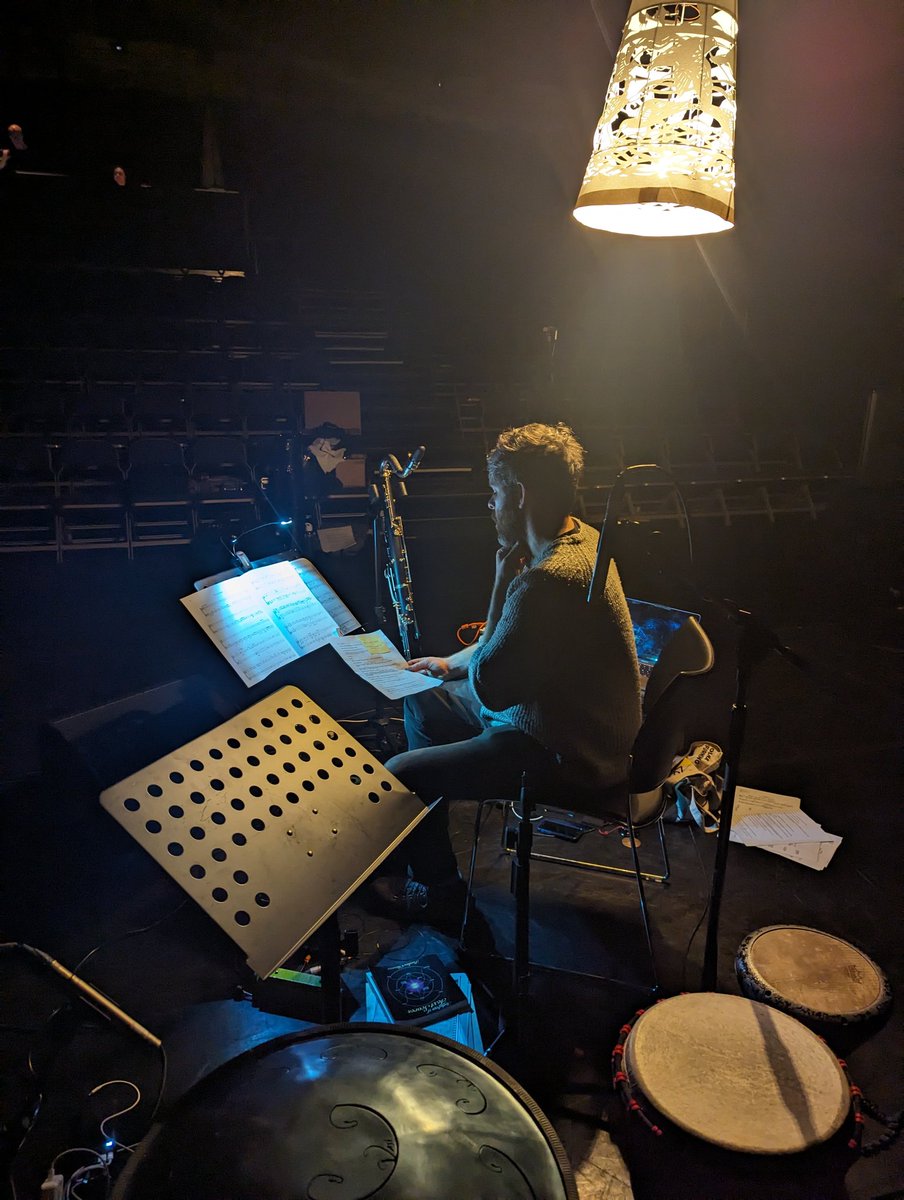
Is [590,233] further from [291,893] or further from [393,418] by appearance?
[291,893]

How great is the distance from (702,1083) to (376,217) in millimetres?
6747

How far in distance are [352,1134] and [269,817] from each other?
59 cm

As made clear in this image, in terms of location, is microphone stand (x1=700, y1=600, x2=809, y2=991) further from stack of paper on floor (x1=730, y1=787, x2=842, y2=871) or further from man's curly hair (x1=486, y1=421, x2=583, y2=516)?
stack of paper on floor (x1=730, y1=787, x2=842, y2=871)

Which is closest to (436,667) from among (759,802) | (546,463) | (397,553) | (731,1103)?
(546,463)

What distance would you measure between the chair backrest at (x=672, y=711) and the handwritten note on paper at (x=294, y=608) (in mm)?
983

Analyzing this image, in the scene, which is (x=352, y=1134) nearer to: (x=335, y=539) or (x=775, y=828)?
(x=775, y=828)

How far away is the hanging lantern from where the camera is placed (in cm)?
150

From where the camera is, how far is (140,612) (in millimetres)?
4832

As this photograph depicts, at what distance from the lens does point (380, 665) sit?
7.24ft

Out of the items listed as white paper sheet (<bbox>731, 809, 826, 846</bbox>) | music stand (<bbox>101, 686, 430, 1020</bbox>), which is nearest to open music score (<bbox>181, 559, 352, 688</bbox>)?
music stand (<bbox>101, 686, 430, 1020</bbox>)

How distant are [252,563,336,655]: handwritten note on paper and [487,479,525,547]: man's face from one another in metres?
0.77

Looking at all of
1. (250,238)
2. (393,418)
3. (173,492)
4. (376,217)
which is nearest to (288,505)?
(173,492)

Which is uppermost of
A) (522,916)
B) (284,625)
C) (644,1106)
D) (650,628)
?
(284,625)

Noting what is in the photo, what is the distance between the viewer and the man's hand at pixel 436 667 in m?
2.62
